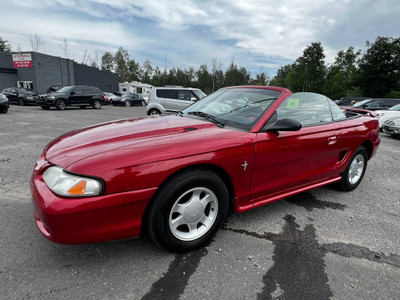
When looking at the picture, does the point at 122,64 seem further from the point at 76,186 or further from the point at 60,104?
the point at 76,186

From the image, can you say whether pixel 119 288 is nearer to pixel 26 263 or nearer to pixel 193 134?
pixel 26 263

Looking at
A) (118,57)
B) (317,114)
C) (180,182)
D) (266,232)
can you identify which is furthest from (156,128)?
(118,57)

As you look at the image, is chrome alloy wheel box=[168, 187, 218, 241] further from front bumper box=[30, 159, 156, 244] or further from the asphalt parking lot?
front bumper box=[30, 159, 156, 244]

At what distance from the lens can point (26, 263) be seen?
6.27ft

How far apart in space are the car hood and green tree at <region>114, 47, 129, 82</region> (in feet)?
249

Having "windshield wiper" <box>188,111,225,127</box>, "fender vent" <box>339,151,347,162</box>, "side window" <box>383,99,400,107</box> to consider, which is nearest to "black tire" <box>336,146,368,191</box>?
"fender vent" <box>339,151,347,162</box>

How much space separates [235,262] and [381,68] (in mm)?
43077

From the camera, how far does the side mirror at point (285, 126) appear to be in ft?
7.25

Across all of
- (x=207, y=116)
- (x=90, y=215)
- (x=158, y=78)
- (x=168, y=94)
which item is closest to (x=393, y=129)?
(x=168, y=94)

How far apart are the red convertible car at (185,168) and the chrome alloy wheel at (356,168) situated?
560mm

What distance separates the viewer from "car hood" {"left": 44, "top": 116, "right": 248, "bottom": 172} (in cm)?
178

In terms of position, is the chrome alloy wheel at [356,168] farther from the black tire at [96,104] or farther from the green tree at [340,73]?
the green tree at [340,73]

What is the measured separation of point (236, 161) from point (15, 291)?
1845 millimetres

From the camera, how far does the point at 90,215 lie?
5.35ft
